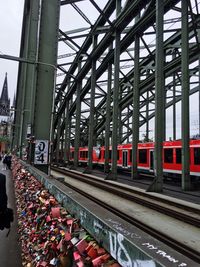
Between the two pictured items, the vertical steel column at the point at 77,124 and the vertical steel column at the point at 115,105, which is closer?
the vertical steel column at the point at 115,105

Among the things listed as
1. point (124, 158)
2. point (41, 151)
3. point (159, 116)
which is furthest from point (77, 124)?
point (41, 151)

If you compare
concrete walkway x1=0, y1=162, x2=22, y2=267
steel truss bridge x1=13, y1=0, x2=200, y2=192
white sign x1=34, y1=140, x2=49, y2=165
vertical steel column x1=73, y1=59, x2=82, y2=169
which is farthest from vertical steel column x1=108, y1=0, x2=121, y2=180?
concrete walkway x1=0, y1=162, x2=22, y2=267

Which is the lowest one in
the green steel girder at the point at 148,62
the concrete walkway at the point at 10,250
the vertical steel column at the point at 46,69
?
the concrete walkway at the point at 10,250

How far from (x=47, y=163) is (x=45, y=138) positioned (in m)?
1.09

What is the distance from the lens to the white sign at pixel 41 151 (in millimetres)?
9945

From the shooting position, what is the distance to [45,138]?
10633mm

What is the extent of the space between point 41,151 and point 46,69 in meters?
3.12

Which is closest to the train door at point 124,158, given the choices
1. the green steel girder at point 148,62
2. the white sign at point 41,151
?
the green steel girder at point 148,62

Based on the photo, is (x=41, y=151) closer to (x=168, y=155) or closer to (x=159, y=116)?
(x=159, y=116)

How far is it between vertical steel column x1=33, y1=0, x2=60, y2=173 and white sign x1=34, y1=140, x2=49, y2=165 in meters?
0.37

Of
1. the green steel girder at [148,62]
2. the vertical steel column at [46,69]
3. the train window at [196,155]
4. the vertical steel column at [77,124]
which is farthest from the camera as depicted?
the vertical steel column at [77,124]

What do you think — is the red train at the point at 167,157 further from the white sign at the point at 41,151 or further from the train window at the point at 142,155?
the white sign at the point at 41,151

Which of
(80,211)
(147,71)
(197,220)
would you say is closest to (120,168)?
(147,71)

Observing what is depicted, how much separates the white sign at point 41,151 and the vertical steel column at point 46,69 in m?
0.37
